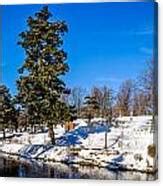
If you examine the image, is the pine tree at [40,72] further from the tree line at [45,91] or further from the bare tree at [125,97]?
the bare tree at [125,97]

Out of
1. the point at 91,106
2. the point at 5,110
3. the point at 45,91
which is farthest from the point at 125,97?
the point at 5,110

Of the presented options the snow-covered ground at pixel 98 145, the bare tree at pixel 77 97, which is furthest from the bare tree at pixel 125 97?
the bare tree at pixel 77 97

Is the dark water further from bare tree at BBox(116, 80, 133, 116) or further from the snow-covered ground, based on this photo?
bare tree at BBox(116, 80, 133, 116)

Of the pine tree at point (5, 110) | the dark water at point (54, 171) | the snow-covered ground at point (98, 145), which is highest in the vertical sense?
the pine tree at point (5, 110)

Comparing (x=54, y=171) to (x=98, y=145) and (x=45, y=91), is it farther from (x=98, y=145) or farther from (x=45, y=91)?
(x=45, y=91)

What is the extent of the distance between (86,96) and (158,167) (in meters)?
0.34

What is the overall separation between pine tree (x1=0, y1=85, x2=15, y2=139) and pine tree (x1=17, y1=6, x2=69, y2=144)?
0.13 ft

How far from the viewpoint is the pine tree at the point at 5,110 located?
1985mm

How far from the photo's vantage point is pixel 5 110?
199cm

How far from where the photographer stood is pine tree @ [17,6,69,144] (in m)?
1.97

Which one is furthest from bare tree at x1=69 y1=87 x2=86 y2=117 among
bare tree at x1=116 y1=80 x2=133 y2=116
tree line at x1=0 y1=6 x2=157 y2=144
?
bare tree at x1=116 y1=80 x2=133 y2=116

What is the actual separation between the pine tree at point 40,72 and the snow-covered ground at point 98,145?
0.07 metres

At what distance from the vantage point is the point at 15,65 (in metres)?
1.98

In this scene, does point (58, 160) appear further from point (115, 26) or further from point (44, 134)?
point (115, 26)
